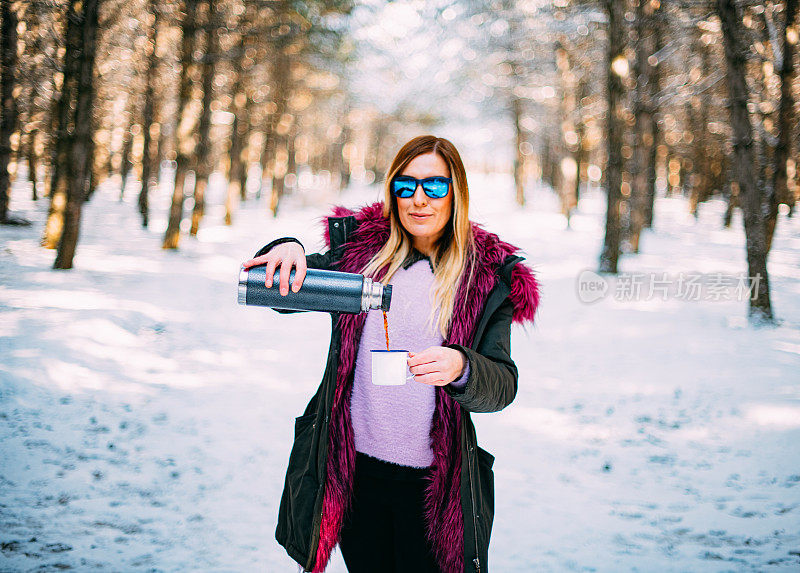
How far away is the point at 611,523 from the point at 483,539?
2.18 metres

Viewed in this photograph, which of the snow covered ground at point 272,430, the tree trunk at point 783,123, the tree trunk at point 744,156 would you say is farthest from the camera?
the tree trunk at point 783,123

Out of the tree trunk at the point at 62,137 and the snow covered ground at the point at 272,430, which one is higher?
the tree trunk at the point at 62,137

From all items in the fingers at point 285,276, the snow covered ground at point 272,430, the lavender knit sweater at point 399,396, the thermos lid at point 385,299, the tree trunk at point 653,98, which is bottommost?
the snow covered ground at point 272,430

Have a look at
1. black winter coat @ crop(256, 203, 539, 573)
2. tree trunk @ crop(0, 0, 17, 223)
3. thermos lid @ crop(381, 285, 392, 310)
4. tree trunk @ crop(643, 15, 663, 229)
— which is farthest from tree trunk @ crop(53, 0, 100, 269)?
tree trunk @ crop(643, 15, 663, 229)

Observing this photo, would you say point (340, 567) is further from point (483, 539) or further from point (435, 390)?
point (435, 390)

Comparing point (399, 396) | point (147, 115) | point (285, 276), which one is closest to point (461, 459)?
point (399, 396)

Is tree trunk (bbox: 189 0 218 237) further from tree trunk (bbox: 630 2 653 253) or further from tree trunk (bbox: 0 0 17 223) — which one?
tree trunk (bbox: 630 2 653 253)

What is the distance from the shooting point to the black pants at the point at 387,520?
1794 millimetres

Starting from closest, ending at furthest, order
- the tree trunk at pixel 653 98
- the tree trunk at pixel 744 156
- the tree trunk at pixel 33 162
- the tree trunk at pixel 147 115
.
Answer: the tree trunk at pixel 33 162 → the tree trunk at pixel 744 156 → the tree trunk at pixel 653 98 → the tree trunk at pixel 147 115

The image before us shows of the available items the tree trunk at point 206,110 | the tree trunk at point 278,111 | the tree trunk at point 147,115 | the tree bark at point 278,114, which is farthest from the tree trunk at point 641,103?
the tree trunk at point 147,115

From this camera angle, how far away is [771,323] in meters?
5.38

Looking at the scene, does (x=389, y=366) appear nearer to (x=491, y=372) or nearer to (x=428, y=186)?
(x=491, y=372)

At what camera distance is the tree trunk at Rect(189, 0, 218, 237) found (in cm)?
1022

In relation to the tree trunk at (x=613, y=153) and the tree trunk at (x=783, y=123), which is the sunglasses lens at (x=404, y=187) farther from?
the tree trunk at (x=613, y=153)
